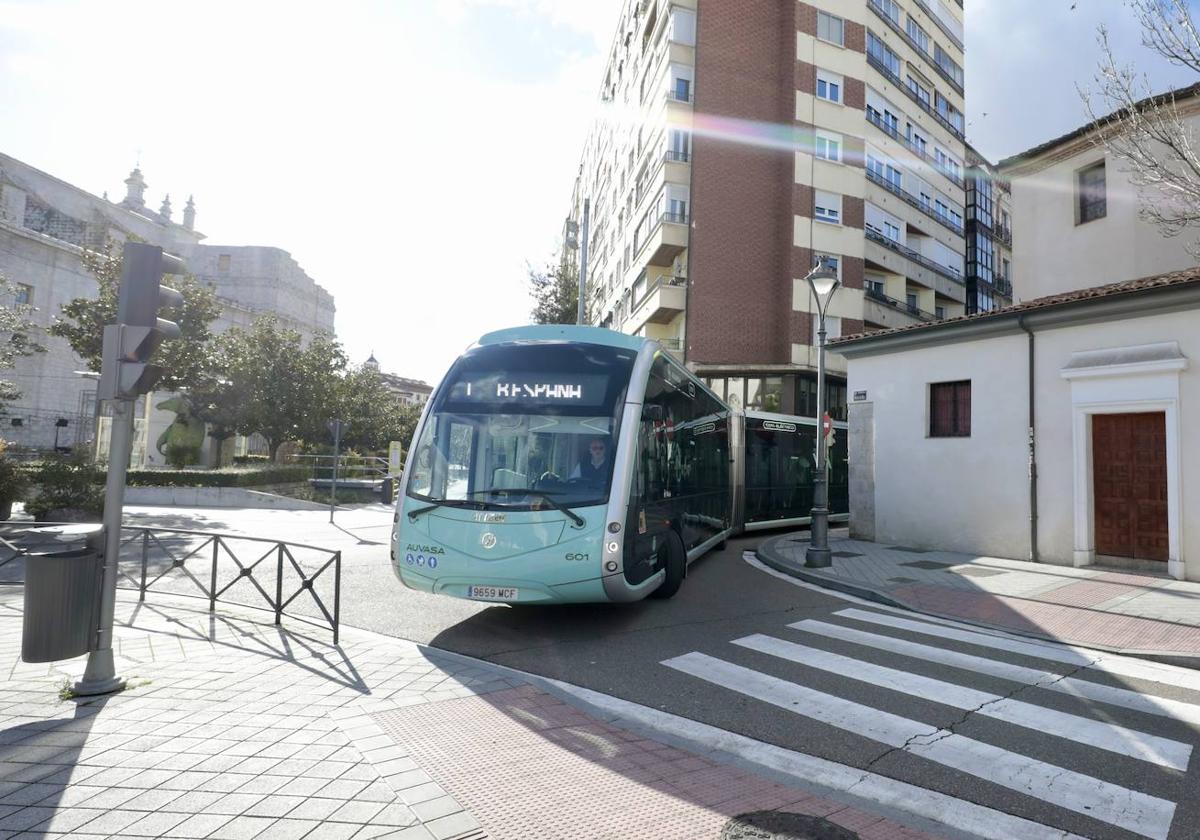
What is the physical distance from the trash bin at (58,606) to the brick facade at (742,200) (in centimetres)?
2293

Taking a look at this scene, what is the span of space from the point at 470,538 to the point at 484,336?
2.30m

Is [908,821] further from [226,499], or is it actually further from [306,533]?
[226,499]

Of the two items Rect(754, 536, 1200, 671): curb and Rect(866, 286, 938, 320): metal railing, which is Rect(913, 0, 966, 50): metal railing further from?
Rect(754, 536, 1200, 671): curb

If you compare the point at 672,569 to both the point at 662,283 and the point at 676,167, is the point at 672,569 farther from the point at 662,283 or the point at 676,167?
the point at 676,167

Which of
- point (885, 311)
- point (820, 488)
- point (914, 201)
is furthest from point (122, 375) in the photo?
point (914, 201)

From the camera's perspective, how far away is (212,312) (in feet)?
76.0

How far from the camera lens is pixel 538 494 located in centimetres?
637

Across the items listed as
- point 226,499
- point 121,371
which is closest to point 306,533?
point 226,499

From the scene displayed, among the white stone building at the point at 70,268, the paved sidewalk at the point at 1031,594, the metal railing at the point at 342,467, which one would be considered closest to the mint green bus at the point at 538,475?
the paved sidewalk at the point at 1031,594

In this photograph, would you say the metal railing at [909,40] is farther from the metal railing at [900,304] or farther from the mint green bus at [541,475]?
the mint green bus at [541,475]

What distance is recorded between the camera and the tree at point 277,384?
27.9 m

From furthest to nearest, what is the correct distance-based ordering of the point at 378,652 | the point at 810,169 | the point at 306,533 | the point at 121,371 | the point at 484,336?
1. the point at 810,169
2. the point at 306,533
3. the point at 484,336
4. the point at 378,652
5. the point at 121,371

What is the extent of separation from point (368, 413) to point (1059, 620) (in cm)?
3849

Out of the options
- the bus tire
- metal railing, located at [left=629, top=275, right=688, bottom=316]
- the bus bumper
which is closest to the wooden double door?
the bus tire
